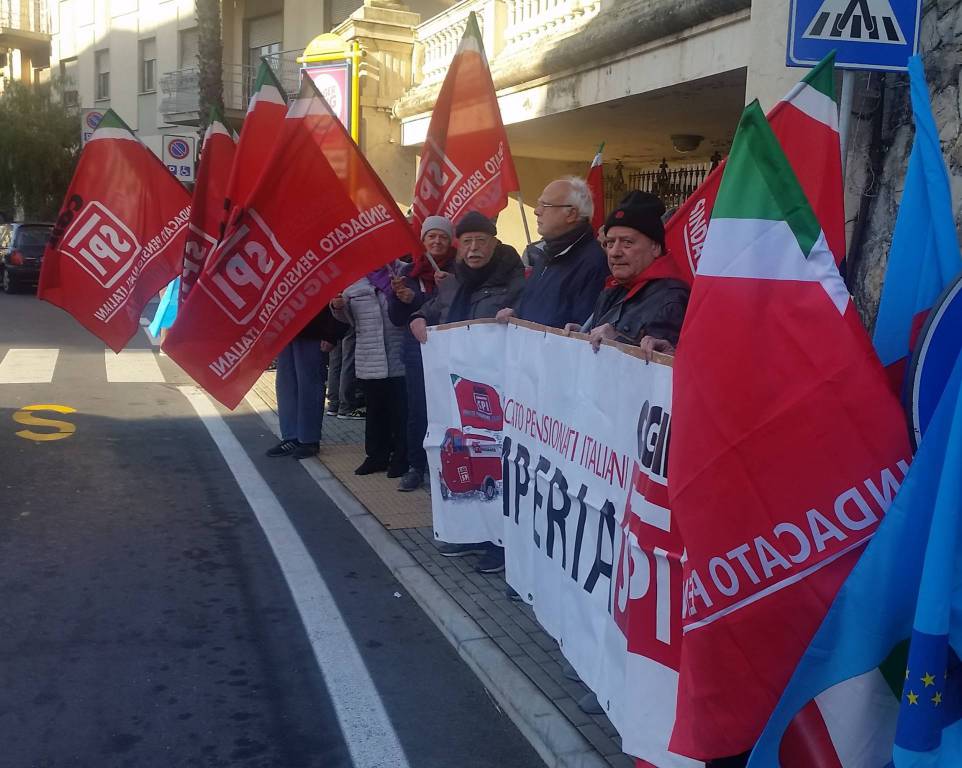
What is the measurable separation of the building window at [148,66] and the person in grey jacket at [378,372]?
28.9 metres

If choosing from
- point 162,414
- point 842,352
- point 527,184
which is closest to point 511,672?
point 842,352

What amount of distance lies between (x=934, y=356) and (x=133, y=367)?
1216cm

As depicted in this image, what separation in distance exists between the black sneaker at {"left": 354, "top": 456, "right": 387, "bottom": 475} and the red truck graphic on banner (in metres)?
2.47

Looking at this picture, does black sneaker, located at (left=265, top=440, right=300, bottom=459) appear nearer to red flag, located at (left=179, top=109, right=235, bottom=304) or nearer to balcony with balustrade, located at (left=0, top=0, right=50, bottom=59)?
red flag, located at (left=179, top=109, right=235, bottom=304)

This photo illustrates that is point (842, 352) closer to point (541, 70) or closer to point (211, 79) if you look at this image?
point (541, 70)

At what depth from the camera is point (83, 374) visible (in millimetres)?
12266

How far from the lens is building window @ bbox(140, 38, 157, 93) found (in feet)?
109

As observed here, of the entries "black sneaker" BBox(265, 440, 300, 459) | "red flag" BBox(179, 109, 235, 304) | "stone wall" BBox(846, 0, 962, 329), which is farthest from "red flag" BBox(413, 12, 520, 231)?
"black sneaker" BBox(265, 440, 300, 459)

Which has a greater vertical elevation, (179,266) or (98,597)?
(179,266)

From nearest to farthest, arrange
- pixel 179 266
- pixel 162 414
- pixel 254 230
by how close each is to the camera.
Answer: pixel 254 230 → pixel 179 266 → pixel 162 414

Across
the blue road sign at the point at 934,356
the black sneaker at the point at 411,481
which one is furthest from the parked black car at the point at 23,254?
the blue road sign at the point at 934,356

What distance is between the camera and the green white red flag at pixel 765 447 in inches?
88.4

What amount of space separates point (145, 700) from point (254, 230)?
2630 millimetres

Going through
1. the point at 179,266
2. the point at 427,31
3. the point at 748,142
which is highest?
the point at 427,31
